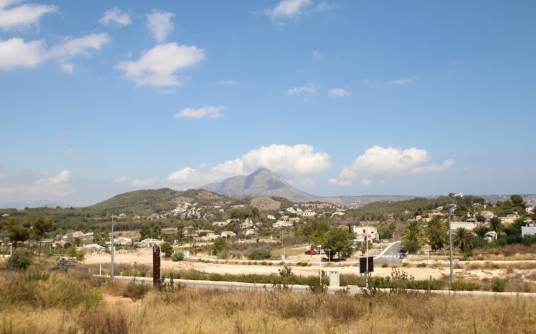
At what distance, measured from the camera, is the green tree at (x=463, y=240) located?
235 feet

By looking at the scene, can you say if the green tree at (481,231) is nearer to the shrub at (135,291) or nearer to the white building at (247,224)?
the white building at (247,224)

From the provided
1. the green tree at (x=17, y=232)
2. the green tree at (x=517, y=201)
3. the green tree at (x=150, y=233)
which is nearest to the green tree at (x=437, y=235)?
the green tree at (x=517, y=201)

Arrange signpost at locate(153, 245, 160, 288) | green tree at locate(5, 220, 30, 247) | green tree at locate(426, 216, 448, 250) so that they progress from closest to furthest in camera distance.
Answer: signpost at locate(153, 245, 160, 288) < green tree at locate(5, 220, 30, 247) < green tree at locate(426, 216, 448, 250)

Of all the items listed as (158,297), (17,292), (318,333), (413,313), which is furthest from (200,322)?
(17,292)

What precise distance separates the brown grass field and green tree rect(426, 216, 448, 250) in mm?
66031

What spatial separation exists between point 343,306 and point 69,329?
→ 20.8ft

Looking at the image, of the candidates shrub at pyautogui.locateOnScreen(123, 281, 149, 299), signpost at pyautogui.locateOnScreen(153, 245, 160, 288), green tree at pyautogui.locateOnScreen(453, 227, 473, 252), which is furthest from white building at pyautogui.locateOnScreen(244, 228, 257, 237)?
shrub at pyautogui.locateOnScreen(123, 281, 149, 299)

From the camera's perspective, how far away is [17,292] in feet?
47.3

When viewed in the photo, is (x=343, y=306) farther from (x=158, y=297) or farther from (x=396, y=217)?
(x=396, y=217)

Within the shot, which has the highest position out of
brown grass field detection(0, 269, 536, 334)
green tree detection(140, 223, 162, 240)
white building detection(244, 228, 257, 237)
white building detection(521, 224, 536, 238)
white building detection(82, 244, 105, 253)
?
brown grass field detection(0, 269, 536, 334)

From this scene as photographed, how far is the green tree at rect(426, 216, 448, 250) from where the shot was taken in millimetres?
75938

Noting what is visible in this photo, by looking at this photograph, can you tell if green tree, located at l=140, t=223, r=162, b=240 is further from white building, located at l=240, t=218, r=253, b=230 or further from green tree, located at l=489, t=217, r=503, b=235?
green tree, located at l=489, t=217, r=503, b=235

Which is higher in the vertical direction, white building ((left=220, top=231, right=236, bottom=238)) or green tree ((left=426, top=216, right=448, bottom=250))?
green tree ((left=426, top=216, right=448, bottom=250))

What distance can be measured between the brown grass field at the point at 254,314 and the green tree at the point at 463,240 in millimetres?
63294
